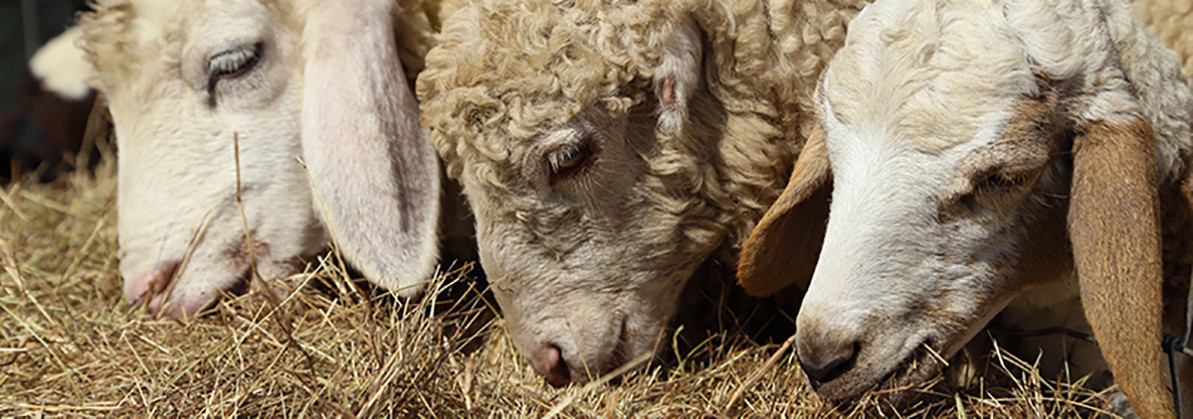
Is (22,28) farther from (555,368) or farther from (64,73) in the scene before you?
(555,368)

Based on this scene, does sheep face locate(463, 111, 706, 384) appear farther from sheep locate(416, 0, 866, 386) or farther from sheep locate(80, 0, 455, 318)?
sheep locate(80, 0, 455, 318)

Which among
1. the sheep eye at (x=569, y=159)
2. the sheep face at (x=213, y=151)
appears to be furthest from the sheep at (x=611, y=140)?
the sheep face at (x=213, y=151)

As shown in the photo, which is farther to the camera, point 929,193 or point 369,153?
point 369,153

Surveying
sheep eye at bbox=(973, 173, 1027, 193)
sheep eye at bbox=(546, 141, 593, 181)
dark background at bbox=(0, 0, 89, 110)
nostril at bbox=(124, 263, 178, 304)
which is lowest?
dark background at bbox=(0, 0, 89, 110)

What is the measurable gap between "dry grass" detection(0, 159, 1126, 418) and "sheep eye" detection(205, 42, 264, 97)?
24.6 inches

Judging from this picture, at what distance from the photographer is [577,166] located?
2475 millimetres

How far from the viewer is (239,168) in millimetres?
2959

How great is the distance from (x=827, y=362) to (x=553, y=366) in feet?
2.83

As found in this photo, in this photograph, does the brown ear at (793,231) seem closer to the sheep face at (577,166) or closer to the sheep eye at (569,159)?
the sheep face at (577,166)

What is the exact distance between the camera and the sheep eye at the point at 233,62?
296cm

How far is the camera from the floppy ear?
109 inches

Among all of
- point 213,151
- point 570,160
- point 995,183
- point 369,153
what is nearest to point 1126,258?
point 995,183

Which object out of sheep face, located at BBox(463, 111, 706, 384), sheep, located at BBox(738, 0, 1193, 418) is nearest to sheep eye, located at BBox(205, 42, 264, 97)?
sheep face, located at BBox(463, 111, 706, 384)

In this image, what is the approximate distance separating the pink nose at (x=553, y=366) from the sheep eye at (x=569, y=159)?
0.48 meters
